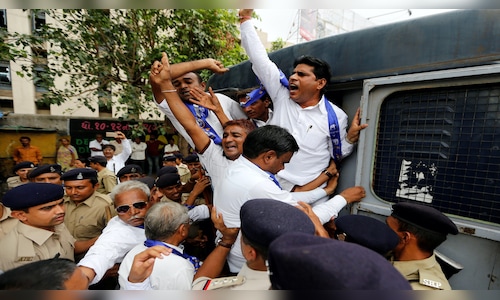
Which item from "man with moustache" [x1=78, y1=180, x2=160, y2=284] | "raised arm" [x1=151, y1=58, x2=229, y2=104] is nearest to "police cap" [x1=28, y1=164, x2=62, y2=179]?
"man with moustache" [x1=78, y1=180, x2=160, y2=284]

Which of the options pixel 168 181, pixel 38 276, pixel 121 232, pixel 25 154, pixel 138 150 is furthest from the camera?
pixel 138 150

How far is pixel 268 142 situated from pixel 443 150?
1.28 metres

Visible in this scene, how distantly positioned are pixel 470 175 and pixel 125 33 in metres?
6.64

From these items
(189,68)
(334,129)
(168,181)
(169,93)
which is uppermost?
(189,68)

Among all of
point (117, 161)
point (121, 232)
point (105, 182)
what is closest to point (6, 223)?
point (121, 232)

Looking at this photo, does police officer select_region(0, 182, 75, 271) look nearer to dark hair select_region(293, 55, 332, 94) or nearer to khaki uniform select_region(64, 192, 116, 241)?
khaki uniform select_region(64, 192, 116, 241)

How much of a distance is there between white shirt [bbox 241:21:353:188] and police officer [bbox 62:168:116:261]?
2.05 meters

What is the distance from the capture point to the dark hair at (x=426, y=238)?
1.53 meters

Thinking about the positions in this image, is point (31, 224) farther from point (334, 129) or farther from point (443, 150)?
point (443, 150)

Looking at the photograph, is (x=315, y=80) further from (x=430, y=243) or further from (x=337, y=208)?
(x=430, y=243)

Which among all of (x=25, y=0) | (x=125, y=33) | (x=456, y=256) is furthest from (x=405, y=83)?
(x=125, y=33)

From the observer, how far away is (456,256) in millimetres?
1790

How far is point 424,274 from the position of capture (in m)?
1.48

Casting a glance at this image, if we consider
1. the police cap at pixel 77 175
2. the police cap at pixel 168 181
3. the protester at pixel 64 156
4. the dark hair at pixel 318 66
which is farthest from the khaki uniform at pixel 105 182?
the protester at pixel 64 156
